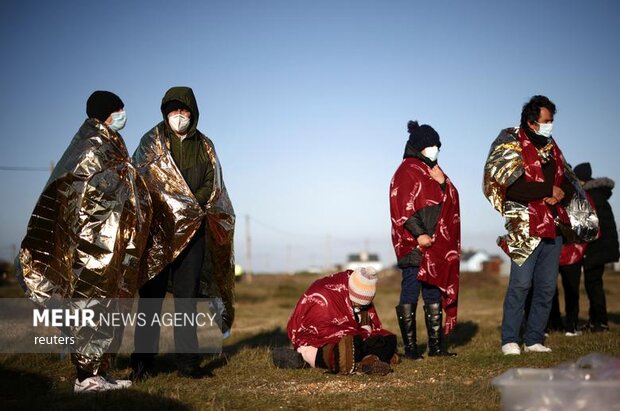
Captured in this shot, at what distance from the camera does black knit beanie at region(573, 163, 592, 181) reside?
10086 mm

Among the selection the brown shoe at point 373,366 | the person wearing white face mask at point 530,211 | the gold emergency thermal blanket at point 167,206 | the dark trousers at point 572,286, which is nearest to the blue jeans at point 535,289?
the person wearing white face mask at point 530,211

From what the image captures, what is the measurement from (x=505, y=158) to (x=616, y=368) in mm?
3780

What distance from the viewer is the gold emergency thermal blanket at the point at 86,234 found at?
5375 mm

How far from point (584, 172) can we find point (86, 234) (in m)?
7.41

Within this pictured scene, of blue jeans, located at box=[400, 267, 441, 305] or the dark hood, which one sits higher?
the dark hood

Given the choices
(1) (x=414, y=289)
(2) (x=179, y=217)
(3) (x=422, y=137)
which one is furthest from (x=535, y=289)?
(2) (x=179, y=217)

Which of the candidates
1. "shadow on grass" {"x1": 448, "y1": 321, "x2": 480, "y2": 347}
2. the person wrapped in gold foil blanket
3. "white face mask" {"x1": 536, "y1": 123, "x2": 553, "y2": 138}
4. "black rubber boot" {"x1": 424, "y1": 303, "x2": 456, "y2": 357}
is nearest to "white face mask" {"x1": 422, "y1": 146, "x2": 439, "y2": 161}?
"white face mask" {"x1": 536, "y1": 123, "x2": 553, "y2": 138}

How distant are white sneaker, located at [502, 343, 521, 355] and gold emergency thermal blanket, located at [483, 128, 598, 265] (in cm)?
83

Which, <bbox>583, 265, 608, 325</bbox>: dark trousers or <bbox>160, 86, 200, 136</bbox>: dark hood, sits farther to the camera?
<bbox>583, 265, 608, 325</bbox>: dark trousers

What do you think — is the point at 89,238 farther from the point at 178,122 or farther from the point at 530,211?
the point at 530,211

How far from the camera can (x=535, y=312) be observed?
7.34 metres

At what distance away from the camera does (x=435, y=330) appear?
726 cm

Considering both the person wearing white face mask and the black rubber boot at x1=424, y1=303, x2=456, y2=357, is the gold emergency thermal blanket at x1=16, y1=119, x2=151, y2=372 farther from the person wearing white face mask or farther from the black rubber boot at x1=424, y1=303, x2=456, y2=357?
the person wearing white face mask

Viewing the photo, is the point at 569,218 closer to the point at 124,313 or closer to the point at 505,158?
the point at 505,158
